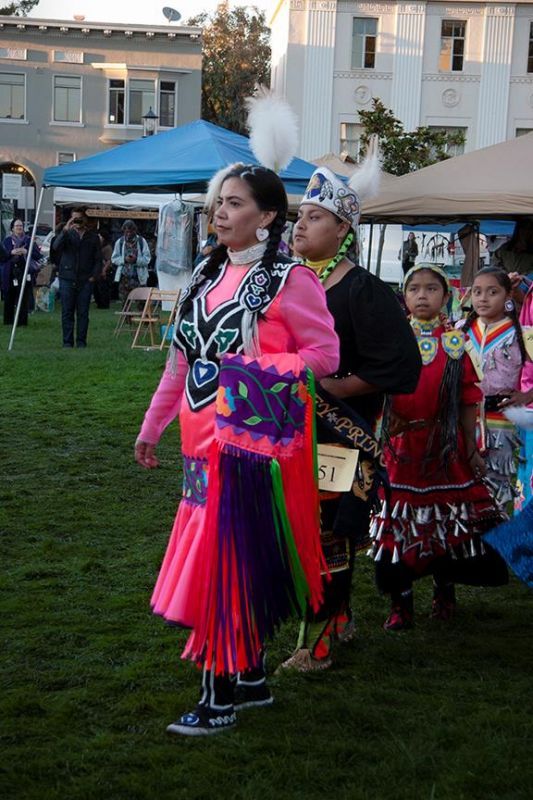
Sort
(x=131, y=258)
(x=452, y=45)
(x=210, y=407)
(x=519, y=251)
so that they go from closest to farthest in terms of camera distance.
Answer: (x=210, y=407) → (x=519, y=251) → (x=131, y=258) → (x=452, y=45)

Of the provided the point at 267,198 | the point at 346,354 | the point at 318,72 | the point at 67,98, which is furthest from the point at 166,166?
the point at 67,98

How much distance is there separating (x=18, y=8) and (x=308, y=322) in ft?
189

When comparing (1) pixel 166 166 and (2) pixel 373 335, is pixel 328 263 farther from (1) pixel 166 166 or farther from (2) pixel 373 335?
(1) pixel 166 166

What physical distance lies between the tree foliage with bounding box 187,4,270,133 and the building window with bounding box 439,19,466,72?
35.9 ft

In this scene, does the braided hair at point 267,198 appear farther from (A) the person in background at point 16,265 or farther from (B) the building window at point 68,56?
(B) the building window at point 68,56

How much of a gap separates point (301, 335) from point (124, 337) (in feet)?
46.8

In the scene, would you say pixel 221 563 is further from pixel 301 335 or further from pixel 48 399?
pixel 48 399

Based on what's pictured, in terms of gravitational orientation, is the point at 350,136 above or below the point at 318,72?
below

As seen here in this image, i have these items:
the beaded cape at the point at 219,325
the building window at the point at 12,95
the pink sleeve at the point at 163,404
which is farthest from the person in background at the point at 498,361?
the building window at the point at 12,95

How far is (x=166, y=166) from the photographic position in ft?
42.3

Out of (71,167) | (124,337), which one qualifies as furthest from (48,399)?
(124,337)

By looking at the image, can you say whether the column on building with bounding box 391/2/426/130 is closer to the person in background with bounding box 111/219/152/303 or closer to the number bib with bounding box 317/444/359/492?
the person in background with bounding box 111/219/152/303

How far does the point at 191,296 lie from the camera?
3.34 meters

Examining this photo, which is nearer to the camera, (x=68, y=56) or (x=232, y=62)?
(x=68, y=56)
